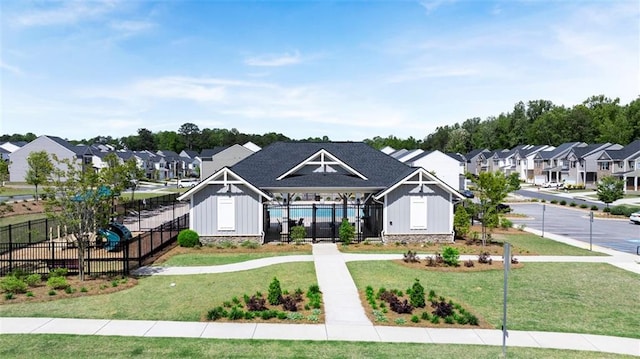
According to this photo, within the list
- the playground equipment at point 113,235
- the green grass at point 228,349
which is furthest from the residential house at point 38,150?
the green grass at point 228,349

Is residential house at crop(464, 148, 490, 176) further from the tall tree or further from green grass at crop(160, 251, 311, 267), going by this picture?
the tall tree

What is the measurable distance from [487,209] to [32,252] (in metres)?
24.7

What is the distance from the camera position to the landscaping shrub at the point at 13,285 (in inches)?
603

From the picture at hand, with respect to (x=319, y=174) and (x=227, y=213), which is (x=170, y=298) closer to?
(x=227, y=213)

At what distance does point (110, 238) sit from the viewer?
24.3 metres

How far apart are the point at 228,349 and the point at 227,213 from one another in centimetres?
1539

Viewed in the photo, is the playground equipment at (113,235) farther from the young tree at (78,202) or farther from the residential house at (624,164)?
the residential house at (624,164)

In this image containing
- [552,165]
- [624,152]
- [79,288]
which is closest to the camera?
[79,288]

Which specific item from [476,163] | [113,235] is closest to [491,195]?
[113,235]

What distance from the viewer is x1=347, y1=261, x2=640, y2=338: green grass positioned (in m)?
13.4

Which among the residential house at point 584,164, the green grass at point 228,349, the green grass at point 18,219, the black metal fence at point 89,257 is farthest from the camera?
the residential house at point 584,164

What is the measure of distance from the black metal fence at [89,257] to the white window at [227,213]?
124 inches

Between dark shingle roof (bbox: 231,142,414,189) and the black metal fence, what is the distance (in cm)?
679

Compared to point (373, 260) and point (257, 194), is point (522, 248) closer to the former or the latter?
point (373, 260)
